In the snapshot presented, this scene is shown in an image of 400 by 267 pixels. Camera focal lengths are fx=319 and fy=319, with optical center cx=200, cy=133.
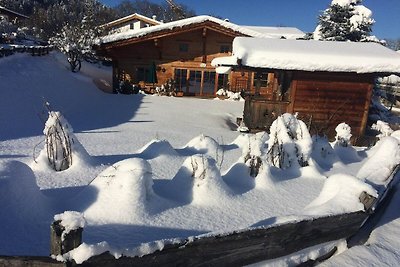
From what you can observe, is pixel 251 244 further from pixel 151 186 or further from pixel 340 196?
pixel 340 196

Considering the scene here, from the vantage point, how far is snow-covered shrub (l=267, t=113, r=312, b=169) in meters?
6.23

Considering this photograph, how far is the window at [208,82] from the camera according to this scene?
68.0 ft

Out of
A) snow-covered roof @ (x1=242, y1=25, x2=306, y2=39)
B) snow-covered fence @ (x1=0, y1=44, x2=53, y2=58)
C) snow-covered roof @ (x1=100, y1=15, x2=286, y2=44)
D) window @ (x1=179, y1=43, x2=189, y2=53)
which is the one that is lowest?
snow-covered fence @ (x1=0, y1=44, x2=53, y2=58)

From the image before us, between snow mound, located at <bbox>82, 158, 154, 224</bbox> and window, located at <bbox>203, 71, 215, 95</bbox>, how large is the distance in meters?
17.0

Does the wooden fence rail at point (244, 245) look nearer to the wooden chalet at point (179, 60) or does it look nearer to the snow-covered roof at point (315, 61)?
the snow-covered roof at point (315, 61)

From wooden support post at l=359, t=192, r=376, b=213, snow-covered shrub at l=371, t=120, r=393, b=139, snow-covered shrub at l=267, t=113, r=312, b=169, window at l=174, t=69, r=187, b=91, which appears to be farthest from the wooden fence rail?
window at l=174, t=69, r=187, b=91

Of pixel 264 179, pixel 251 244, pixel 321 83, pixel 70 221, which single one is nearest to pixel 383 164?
pixel 264 179

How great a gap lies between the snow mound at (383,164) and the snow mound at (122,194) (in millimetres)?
3629

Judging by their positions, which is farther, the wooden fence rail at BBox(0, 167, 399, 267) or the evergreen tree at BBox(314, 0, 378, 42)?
the evergreen tree at BBox(314, 0, 378, 42)

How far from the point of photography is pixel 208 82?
20.9 m

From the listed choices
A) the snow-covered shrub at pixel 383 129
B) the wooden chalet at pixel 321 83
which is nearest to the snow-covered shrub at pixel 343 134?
the wooden chalet at pixel 321 83

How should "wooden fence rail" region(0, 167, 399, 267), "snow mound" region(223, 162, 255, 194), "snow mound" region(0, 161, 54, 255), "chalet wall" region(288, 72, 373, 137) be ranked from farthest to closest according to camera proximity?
1. "chalet wall" region(288, 72, 373, 137)
2. "snow mound" region(223, 162, 255, 194)
3. "snow mound" region(0, 161, 54, 255)
4. "wooden fence rail" region(0, 167, 399, 267)

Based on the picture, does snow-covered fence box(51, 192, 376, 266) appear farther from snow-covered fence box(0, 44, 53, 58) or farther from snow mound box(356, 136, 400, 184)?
snow-covered fence box(0, 44, 53, 58)

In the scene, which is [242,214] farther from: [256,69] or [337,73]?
[337,73]
